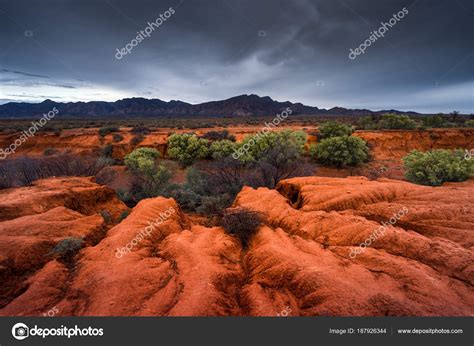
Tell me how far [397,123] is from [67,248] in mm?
36872

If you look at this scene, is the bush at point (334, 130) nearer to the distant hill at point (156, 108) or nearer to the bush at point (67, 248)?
the bush at point (67, 248)

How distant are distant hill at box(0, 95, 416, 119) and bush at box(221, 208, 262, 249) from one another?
449 ft

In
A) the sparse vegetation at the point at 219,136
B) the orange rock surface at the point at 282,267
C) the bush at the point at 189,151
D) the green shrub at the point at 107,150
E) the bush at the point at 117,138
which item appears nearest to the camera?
the orange rock surface at the point at 282,267

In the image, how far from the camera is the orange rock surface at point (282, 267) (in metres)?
3.41

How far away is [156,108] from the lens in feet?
512

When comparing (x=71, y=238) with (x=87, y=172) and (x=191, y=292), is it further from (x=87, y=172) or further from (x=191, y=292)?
(x=87, y=172)

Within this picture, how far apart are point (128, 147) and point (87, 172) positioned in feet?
46.2

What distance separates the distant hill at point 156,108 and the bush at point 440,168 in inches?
5145

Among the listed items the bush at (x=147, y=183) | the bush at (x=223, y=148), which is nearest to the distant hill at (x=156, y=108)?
the bush at (x=223, y=148)

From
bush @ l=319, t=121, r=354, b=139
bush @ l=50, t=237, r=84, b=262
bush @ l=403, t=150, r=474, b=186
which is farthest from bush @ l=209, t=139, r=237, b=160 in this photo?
bush @ l=50, t=237, r=84, b=262

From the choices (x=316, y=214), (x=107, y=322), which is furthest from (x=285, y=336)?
(x=316, y=214)

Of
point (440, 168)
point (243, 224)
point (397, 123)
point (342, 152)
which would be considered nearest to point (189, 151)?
point (342, 152)

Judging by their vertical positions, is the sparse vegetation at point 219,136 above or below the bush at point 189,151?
above

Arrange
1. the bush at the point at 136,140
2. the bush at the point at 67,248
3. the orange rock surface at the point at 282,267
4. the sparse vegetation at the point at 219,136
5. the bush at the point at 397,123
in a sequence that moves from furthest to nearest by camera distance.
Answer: the bush at the point at 397,123 → the sparse vegetation at the point at 219,136 → the bush at the point at 136,140 → the bush at the point at 67,248 → the orange rock surface at the point at 282,267
